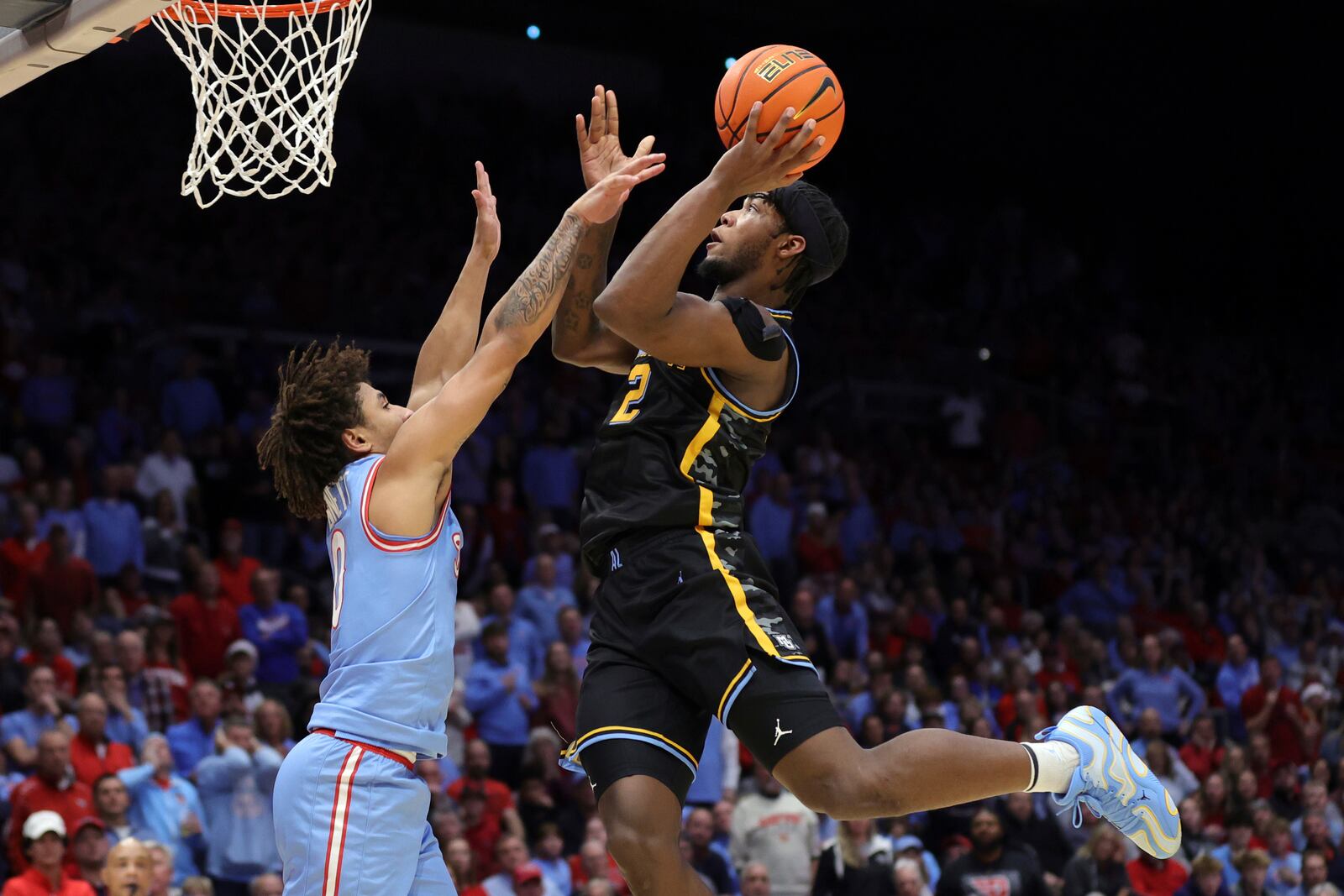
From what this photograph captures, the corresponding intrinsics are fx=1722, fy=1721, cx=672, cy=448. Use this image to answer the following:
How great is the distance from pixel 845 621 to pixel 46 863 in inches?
244

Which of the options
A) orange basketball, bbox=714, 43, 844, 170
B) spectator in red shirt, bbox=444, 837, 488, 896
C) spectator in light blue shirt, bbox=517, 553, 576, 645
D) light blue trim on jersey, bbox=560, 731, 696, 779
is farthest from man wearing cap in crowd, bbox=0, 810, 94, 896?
orange basketball, bbox=714, 43, 844, 170

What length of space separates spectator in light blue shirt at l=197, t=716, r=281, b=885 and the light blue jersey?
4.52m

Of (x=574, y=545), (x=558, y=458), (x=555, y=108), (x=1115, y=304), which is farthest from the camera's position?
(x=1115, y=304)

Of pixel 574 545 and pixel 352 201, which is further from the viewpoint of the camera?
pixel 352 201

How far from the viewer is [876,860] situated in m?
9.35

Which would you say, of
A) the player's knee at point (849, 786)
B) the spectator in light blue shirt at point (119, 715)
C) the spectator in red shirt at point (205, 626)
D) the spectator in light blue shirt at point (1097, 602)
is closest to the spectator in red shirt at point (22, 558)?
the spectator in red shirt at point (205, 626)

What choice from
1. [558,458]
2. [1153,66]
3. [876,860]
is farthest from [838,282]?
[876,860]

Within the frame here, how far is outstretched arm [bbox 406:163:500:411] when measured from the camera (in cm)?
455

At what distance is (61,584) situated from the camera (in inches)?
368

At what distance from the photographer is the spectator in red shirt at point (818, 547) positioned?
500 inches

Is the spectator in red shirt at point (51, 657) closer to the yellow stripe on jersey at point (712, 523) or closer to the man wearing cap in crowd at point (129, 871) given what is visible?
the man wearing cap in crowd at point (129, 871)

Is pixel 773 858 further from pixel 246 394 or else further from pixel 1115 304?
pixel 1115 304

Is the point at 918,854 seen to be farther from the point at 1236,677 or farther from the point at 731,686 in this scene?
the point at 731,686

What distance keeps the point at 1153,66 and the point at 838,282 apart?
4760 millimetres
